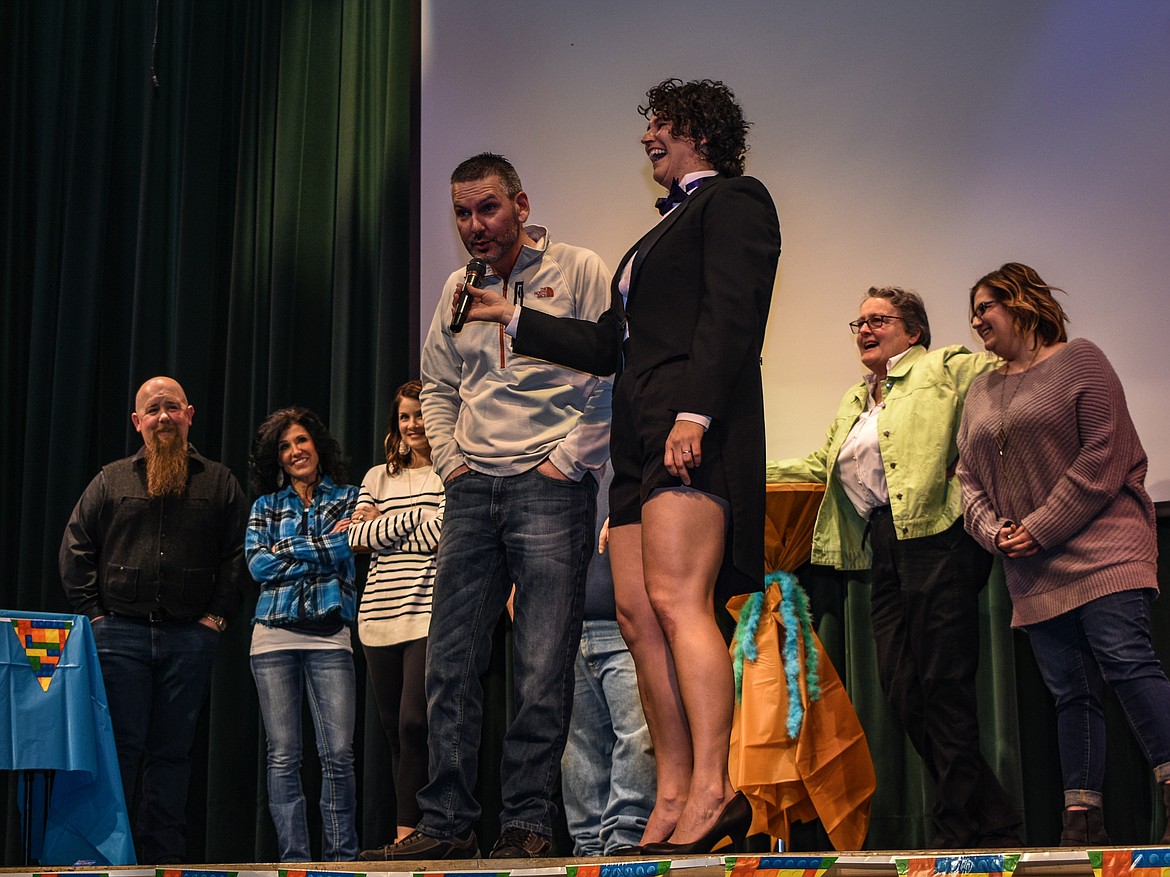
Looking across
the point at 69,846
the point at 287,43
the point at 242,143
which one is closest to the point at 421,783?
the point at 69,846

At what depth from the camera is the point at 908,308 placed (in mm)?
3514

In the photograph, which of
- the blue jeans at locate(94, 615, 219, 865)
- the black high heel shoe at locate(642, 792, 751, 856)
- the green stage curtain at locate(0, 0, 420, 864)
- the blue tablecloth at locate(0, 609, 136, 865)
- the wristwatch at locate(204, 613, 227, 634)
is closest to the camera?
the black high heel shoe at locate(642, 792, 751, 856)

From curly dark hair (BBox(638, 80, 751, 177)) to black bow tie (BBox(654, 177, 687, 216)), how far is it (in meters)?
0.07

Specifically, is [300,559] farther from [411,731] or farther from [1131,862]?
[1131,862]

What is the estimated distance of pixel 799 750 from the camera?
342cm

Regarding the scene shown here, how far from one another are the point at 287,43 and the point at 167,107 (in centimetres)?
55

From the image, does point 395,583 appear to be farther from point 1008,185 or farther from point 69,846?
point 1008,185

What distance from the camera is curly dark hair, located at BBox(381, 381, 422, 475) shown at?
371 centimetres

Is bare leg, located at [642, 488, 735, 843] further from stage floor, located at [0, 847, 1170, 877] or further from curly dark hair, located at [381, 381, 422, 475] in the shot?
curly dark hair, located at [381, 381, 422, 475]

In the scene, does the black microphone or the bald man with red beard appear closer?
the black microphone

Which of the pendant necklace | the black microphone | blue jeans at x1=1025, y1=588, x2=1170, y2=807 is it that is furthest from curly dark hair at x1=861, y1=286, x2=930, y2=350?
the black microphone

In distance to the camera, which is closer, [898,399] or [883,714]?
[898,399]

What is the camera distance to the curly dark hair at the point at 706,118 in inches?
89.3

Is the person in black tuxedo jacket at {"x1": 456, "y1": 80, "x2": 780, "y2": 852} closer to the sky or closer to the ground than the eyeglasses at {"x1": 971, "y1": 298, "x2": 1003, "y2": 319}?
closer to the ground
